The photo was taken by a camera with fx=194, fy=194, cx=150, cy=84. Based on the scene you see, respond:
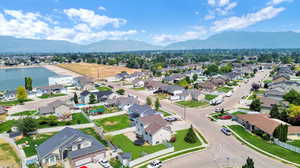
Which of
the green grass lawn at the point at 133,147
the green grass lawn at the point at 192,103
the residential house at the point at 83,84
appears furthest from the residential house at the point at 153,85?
the green grass lawn at the point at 133,147

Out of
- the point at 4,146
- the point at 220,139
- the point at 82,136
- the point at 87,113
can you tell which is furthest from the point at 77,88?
the point at 220,139

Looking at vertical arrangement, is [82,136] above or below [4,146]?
above

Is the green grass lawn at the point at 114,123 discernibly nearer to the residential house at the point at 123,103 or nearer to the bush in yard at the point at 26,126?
the residential house at the point at 123,103

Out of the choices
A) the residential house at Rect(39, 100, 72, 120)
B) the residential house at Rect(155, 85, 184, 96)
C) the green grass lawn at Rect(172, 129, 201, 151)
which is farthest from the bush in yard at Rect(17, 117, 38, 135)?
the residential house at Rect(155, 85, 184, 96)

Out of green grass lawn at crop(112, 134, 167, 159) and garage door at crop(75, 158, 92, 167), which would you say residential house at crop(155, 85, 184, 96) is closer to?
green grass lawn at crop(112, 134, 167, 159)

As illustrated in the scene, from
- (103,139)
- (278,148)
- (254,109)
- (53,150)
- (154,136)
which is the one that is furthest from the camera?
(254,109)

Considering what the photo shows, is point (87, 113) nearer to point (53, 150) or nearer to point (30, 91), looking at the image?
point (53, 150)
